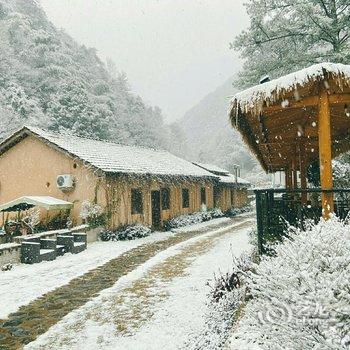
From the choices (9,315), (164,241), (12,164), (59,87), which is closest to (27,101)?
(59,87)

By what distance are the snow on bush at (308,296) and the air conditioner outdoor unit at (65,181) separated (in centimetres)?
1571

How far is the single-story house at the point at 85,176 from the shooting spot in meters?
18.0

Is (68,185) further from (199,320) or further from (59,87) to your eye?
(59,87)

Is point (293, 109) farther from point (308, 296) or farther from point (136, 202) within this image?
point (136, 202)

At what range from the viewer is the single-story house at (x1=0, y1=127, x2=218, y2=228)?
1802 cm

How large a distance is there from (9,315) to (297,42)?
17.6 m

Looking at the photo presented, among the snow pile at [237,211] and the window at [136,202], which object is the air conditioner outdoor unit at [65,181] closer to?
the window at [136,202]

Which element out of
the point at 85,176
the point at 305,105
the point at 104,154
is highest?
the point at 104,154

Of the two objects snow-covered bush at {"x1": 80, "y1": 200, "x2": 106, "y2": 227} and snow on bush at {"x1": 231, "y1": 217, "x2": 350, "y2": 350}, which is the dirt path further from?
snow-covered bush at {"x1": 80, "y1": 200, "x2": 106, "y2": 227}

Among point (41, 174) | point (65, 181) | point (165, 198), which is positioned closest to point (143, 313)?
point (65, 181)

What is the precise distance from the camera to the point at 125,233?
58.2 ft

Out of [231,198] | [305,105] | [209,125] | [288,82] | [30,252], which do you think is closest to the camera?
[288,82]

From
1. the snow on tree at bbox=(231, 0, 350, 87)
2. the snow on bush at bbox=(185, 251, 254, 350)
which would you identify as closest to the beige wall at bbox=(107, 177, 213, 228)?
the snow on tree at bbox=(231, 0, 350, 87)

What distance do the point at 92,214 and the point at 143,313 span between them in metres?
11.6
